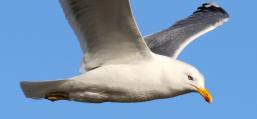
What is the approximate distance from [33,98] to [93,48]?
88 centimetres

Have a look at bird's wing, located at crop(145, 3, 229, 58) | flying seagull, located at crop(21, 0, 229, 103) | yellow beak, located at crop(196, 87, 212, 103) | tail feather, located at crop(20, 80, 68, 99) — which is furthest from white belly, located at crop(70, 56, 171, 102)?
bird's wing, located at crop(145, 3, 229, 58)

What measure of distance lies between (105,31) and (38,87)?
38.5 inches

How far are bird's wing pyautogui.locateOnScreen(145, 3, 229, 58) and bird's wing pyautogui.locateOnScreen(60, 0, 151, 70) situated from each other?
1.48 meters

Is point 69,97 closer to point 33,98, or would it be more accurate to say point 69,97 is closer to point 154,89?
point 33,98

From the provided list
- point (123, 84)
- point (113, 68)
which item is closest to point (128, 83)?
point (123, 84)

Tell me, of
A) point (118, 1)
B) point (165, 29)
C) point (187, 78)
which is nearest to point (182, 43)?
point (165, 29)

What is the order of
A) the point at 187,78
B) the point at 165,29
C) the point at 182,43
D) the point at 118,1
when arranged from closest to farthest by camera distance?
the point at 118,1
the point at 187,78
the point at 182,43
the point at 165,29

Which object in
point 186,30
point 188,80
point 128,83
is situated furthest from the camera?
point 186,30

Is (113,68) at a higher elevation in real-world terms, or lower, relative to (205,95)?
higher

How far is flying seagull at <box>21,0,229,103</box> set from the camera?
801cm

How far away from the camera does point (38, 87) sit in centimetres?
833

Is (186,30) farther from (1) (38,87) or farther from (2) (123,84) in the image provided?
(1) (38,87)

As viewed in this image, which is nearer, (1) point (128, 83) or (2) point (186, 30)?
(1) point (128, 83)

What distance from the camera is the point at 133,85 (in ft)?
26.4
